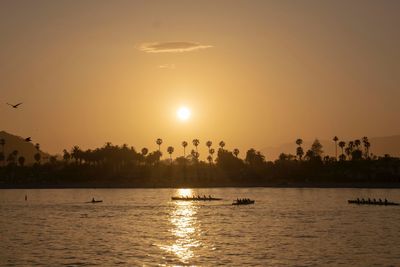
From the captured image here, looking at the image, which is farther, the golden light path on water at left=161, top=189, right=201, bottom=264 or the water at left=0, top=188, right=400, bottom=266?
the golden light path on water at left=161, top=189, right=201, bottom=264

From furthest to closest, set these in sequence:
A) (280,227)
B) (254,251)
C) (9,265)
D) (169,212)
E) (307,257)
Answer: (169,212)
(280,227)
(254,251)
(307,257)
(9,265)

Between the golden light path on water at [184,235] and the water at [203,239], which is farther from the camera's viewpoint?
the golden light path on water at [184,235]

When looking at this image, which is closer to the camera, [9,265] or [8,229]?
[9,265]

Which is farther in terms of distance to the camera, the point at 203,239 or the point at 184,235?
the point at 184,235

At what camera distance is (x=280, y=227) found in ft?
358

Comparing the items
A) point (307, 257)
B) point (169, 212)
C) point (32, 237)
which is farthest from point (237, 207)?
point (307, 257)

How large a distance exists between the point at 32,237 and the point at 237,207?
264 feet

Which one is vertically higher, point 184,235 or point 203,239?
point 184,235

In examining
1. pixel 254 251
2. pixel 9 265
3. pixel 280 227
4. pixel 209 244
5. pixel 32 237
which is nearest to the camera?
pixel 9 265

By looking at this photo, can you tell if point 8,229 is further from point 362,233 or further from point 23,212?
point 362,233

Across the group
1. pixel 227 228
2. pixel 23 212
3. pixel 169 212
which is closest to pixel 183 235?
pixel 227 228

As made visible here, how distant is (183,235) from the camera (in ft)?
317

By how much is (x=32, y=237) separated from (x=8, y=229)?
51.1 feet

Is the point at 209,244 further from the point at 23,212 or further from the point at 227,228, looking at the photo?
the point at 23,212
